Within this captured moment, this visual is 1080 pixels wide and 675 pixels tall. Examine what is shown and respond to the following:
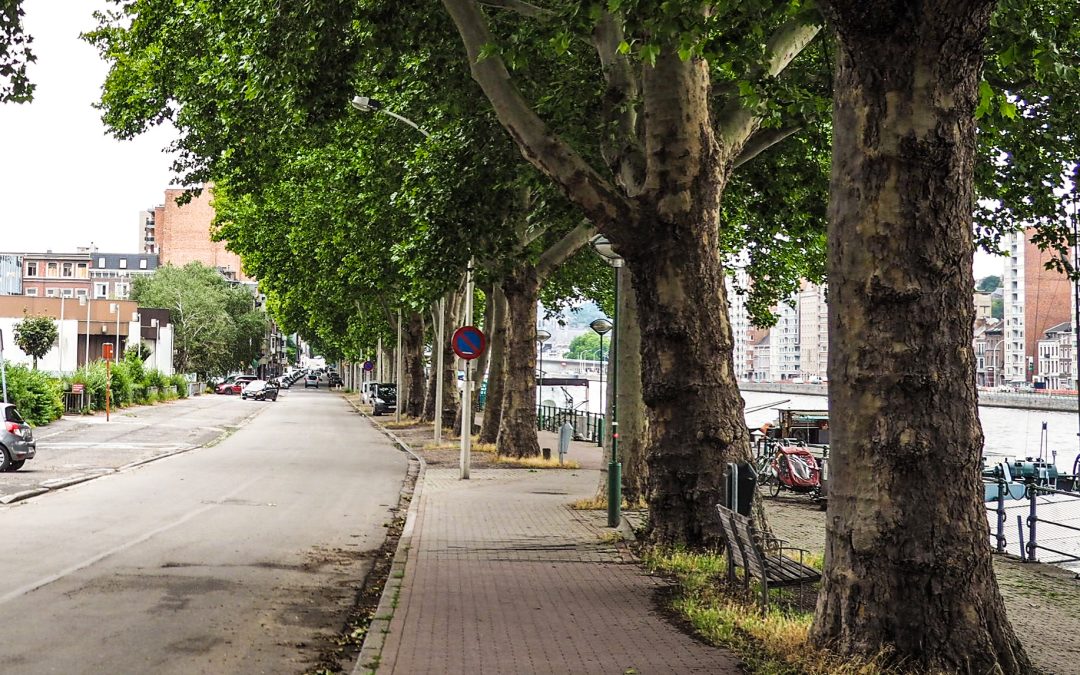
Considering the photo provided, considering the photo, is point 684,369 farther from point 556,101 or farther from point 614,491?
point 556,101

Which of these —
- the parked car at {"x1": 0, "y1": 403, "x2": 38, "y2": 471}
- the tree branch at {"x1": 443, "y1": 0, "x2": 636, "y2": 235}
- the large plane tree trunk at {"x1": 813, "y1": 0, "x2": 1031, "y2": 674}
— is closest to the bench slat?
the large plane tree trunk at {"x1": 813, "y1": 0, "x2": 1031, "y2": 674}

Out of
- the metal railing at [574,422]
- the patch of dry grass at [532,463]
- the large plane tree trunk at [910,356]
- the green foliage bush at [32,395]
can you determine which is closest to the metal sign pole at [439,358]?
the patch of dry grass at [532,463]

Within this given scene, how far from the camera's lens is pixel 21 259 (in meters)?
148

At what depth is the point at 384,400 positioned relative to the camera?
2292 inches

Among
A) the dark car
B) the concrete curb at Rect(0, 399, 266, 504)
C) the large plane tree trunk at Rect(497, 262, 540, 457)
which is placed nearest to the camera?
the concrete curb at Rect(0, 399, 266, 504)

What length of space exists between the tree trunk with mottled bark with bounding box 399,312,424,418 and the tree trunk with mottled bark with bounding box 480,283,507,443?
16.7 metres

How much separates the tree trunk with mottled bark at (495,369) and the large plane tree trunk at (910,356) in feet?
80.7

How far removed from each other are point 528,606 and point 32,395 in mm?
30896

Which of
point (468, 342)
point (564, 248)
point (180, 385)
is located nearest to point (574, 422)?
point (564, 248)

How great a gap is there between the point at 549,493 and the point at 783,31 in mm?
9438

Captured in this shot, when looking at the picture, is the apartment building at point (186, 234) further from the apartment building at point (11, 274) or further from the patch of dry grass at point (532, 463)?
the patch of dry grass at point (532, 463)

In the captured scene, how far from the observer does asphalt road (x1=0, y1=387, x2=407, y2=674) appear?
730 cm

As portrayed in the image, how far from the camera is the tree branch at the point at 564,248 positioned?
23.0 m

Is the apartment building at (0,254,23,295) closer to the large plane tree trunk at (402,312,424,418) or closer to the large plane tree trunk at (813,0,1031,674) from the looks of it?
the large plane tree trunk at (402,312,424,418)
